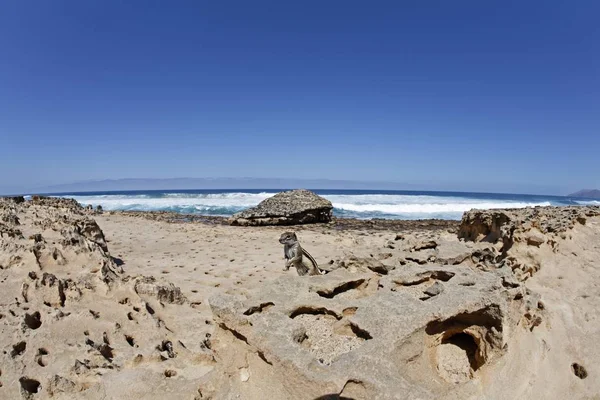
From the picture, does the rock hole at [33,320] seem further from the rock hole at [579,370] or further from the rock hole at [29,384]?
the rock hole at [579,370]

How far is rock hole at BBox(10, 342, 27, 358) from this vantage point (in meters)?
2.68

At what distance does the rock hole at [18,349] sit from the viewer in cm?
268

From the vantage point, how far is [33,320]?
10.5 ft

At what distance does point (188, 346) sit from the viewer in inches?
149

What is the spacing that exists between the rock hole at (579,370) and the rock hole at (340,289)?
1998 mm

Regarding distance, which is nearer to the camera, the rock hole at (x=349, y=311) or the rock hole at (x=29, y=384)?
the rock hole at (x=29, y=384)

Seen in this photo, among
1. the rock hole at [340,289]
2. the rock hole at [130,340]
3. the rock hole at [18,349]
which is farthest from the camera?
the rock hole at [340,289]

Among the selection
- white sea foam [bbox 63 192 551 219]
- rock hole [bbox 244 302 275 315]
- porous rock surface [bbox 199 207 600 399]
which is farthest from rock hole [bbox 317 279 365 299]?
white sea foam [bbox 63 192 551 219]

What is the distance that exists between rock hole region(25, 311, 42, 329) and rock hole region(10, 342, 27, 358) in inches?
10.7

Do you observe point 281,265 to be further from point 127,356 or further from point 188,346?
point 127,356

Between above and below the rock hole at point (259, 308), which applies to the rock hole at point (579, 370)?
below

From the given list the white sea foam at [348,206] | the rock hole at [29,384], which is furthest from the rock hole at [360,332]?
the white sea foam at [348,206]

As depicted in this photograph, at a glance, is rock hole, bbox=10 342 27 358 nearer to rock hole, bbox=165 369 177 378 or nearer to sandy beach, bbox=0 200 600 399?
sandy beach, bbox=0 200 600 399

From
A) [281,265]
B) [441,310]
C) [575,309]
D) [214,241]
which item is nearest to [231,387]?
[441,310]
